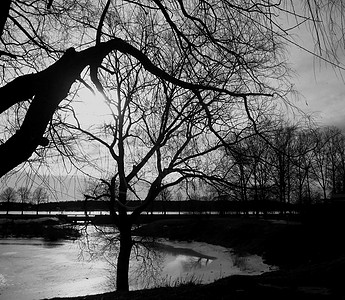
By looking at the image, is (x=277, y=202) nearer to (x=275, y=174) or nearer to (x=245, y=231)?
(x=275, y=174)

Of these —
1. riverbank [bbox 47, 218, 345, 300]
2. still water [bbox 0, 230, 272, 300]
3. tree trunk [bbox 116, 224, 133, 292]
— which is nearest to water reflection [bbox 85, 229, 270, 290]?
still water [bbox 0, 230, 272, 300]

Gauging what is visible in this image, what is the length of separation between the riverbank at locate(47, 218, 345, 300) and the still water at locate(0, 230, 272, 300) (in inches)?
70.7

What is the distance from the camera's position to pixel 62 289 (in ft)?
54.0

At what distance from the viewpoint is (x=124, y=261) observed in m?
10.9

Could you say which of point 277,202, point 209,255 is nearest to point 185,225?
point 209,255

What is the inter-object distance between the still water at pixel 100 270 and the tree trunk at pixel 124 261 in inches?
34.1

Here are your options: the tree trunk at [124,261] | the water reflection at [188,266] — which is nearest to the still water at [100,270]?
the water reflection at [188,266]

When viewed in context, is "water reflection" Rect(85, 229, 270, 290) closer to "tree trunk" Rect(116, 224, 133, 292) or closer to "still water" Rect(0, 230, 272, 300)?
"still water" Rect(0, 230, 272, 300)

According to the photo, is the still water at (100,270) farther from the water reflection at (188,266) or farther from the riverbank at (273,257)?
the riverbank at (273,257)

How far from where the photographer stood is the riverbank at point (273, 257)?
13.6ft

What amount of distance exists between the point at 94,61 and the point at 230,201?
510 cm

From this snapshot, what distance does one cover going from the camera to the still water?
48.4ft

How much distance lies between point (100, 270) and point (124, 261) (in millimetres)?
11896

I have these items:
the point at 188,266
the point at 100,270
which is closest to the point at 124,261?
the point at 188,266
